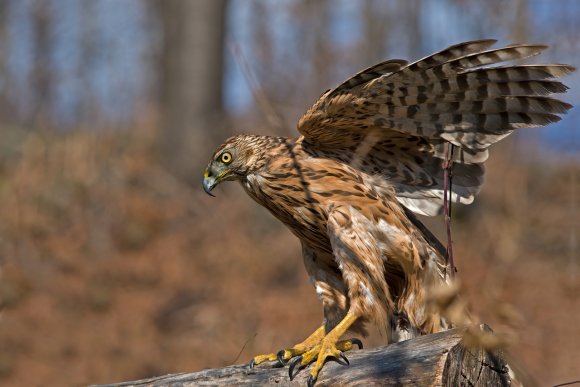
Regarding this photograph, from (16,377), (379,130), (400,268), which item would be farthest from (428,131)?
(16,377)

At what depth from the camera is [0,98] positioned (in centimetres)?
2070

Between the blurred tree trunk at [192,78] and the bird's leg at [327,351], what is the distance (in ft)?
32.2

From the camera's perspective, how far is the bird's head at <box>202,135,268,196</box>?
4.95 metres

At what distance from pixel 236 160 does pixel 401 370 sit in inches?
80.7

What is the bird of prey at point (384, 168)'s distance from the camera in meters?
4.11

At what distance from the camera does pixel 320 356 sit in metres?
3.87

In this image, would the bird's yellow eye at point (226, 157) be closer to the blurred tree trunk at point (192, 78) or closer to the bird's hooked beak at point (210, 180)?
the bird's hooked beak at point (210, 180)

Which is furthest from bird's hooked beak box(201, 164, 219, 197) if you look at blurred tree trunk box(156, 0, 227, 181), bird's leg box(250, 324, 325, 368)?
blurred tree trunk box(156, 0, 227, 181)

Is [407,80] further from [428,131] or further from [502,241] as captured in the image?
[502,241]

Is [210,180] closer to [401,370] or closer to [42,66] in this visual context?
[401,370]

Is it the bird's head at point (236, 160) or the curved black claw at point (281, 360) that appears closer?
the curved black claw at point (281, 360)

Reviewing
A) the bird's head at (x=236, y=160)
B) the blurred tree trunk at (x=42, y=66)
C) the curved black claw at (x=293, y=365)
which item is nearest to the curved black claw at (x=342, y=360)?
the curved black claw at (x=293, y=365)

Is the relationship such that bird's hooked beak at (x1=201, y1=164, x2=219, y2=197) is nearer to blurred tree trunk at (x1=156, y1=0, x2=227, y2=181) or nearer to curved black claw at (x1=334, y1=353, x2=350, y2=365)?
curved black claw at (x1=334, y1=353, x2=350, y2=365)

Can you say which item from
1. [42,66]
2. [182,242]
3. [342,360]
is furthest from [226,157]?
[42,66]
